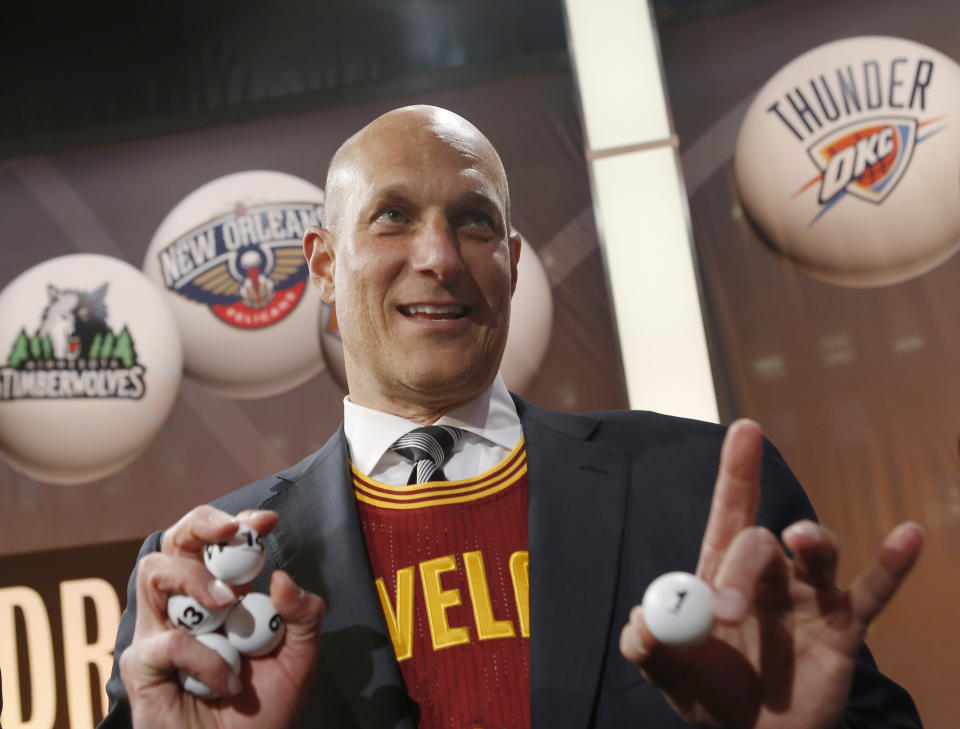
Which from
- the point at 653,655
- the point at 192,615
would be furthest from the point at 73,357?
the point at 653,655

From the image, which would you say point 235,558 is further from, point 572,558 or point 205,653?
point 572,558

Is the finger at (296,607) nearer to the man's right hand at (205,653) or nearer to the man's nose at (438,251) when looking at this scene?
the man's right hand at (205,653)

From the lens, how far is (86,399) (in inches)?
112

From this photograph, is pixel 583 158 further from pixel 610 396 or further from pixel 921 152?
pixel 921 152

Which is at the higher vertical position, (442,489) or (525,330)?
(525,330)

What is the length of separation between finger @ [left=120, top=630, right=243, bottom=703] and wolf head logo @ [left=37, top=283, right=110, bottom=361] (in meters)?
2.24

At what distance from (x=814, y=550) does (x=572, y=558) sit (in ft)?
1.14

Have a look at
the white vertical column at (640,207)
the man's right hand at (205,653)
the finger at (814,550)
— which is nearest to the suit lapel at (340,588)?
the man's right hand at (205,653)

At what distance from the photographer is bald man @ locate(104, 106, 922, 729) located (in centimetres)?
81

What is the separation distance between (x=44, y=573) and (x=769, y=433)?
239cm

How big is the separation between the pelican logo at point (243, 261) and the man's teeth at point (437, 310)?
1868 millimetres

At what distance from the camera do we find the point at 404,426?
46.7 inches

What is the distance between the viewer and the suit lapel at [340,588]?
3.25 feet

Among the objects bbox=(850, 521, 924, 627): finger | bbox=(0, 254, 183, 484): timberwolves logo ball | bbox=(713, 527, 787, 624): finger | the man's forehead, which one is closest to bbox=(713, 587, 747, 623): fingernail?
bbox=(713, 527, 787, 624): finger
